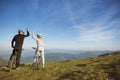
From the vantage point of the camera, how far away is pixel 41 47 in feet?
53.1

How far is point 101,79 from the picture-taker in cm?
1147

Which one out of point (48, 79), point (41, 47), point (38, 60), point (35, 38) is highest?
point (35, 38)

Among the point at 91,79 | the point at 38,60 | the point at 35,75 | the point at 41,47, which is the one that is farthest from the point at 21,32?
the point at 91,79

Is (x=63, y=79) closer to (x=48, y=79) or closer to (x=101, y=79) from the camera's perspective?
(x=48, y=79)

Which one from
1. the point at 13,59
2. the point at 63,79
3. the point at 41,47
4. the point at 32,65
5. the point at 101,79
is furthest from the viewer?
the point at 32,65

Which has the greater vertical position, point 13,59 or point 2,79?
point 13,59

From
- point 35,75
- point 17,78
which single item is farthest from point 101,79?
point 17,78

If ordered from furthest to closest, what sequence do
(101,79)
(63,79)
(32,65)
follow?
(32,65)
(63,79)
(101,79)

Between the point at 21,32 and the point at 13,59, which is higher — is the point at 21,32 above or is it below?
above

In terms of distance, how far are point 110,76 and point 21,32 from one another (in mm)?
10228

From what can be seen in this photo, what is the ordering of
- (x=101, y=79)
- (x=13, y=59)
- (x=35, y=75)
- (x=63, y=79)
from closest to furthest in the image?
(x=101, y=79)
(x=63, y=79)
(x=35, y=75)
(x=13, y=59)

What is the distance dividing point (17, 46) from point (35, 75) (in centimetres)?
396

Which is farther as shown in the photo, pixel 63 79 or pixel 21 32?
pixel 21 32

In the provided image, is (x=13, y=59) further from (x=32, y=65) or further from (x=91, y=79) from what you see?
(x=91, y=79)
